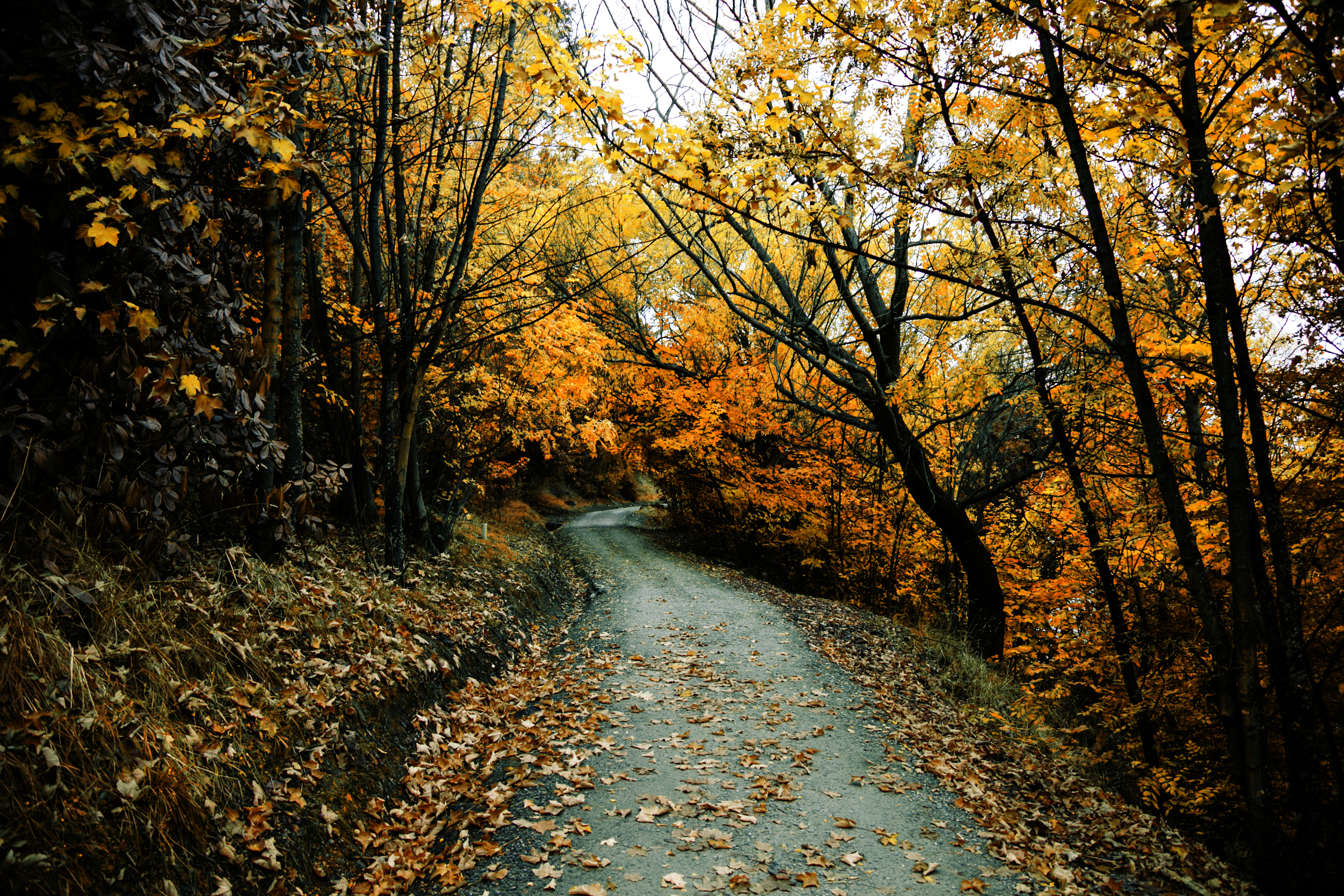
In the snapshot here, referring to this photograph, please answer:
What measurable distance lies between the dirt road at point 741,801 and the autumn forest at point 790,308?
1.47 feet

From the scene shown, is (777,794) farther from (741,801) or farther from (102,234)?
(102,234)

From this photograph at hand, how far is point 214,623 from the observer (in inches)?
157

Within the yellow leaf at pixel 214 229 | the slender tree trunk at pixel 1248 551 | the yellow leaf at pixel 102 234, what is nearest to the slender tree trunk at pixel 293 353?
the yellow leaf at pixel 214 229

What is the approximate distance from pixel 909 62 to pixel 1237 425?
3382 mm

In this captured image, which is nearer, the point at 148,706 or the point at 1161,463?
the point at 148,706

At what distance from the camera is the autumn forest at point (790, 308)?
10.3ft

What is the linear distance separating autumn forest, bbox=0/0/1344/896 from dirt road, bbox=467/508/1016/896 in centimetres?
45

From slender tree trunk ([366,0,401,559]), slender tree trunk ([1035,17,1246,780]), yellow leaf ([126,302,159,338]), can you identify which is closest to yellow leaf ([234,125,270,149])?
yellow leaf ([126,302,159,338])

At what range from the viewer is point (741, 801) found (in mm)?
4465

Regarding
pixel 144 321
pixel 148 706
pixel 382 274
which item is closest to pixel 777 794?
pixel 148 706

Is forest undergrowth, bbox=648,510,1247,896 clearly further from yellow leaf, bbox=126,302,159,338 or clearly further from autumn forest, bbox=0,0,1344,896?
yellow leaf, bbox=126,302,159,338

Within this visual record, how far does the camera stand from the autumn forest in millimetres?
3145

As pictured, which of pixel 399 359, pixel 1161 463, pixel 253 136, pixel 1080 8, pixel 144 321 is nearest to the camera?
pixel 253 136

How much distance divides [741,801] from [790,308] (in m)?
5.73
